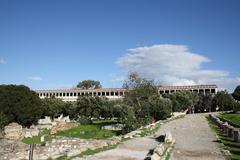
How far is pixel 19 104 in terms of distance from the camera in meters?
53.5

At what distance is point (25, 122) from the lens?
54375mm

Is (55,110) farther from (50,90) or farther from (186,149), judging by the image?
(186,149)

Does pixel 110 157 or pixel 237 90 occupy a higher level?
pixel 237 90

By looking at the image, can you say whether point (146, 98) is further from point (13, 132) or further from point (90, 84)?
point (90, 84)

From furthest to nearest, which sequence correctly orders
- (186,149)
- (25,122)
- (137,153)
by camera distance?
1. (25,122)
2. (186,149)
3. (137,153)

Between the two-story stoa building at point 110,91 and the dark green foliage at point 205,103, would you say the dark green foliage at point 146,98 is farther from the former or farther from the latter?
the two-story stoa building at point 110,91

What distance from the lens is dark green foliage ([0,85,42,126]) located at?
51.9 meters

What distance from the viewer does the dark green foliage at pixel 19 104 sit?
51862 millimetres

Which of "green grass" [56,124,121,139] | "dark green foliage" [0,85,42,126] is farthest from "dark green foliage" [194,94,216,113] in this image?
"dark green foliage" [0,85,42,126]

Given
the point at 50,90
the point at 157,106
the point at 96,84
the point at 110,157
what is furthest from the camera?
the point at 96,84

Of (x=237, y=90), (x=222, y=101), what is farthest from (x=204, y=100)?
(x=237, y=90)

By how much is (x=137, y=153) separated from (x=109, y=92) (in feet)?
351

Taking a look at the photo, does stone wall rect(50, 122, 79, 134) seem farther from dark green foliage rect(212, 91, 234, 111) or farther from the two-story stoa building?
the two-story stoa building

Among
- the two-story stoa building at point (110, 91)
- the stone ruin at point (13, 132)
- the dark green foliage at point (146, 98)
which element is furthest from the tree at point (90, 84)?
the stone ruin at point (13, 132)
